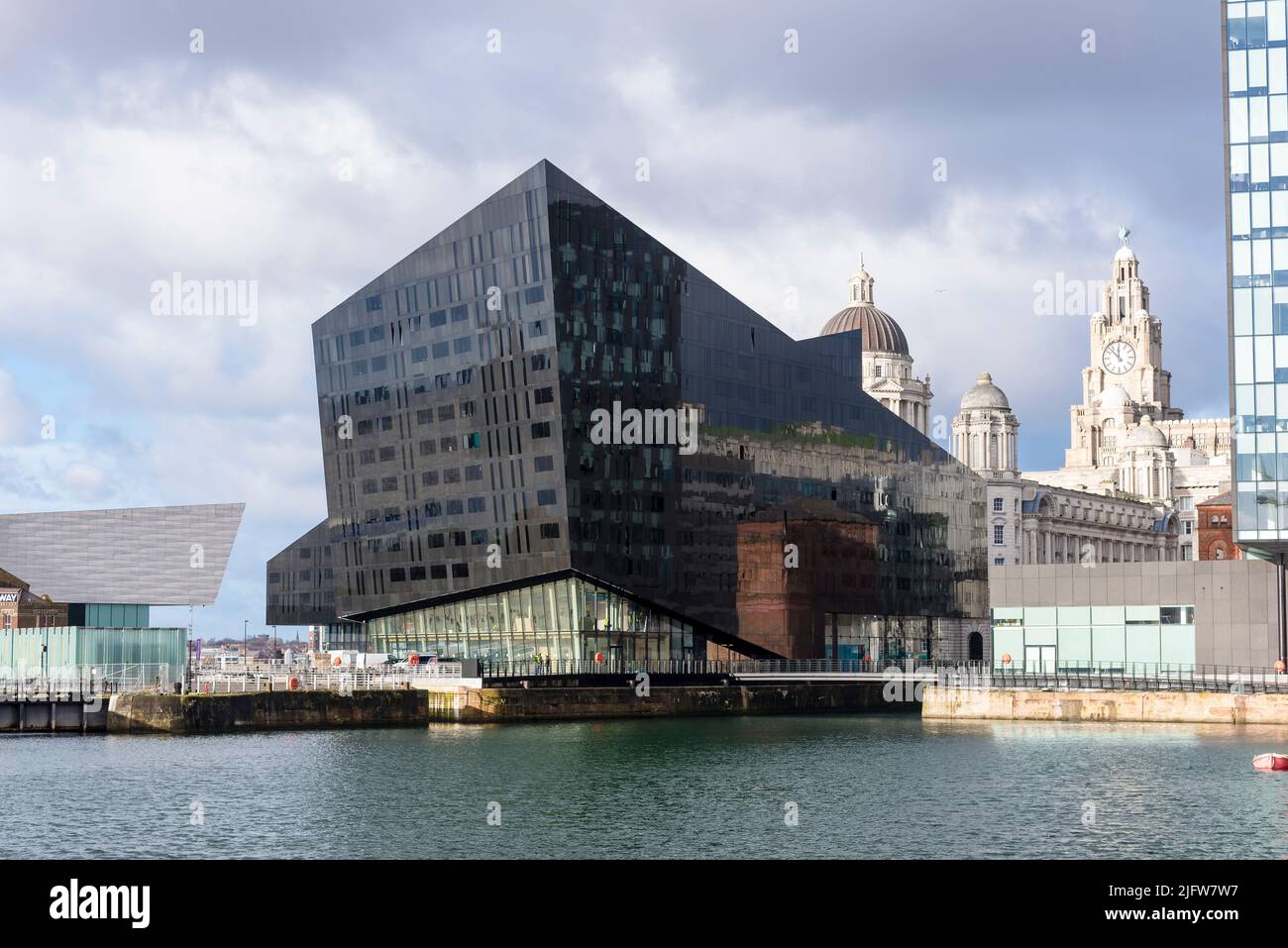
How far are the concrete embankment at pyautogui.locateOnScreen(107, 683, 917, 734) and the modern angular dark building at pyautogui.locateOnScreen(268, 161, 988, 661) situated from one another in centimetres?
987

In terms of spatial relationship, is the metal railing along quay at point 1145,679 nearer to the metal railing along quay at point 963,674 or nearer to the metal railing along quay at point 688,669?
the metal railing along quay at point 963,674

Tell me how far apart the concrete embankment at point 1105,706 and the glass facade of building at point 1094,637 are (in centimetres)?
694

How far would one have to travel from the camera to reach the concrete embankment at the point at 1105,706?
3511 inches

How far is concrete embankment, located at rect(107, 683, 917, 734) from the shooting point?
89875 mm

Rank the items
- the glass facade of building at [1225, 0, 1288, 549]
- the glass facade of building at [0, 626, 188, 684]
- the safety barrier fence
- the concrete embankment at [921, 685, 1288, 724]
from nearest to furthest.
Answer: the concrete embankment at [921, 685, 1288, 724]
the glass facade of building at [1225, 0, 1288, 549]
the safety barrier fence
the glass facade of building at [0, 626, 188, 684]

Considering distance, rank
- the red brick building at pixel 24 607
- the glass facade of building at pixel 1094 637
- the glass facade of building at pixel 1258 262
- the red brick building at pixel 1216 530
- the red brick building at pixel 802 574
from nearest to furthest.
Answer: the glass facade of building at pixel 1258 262, the glass facade of building at pixel 1094 637, the red brick building at pixel 802 574, the red brick building at pixel 1216 530, the red brick building at pixel 24 607

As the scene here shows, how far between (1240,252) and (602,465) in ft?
141

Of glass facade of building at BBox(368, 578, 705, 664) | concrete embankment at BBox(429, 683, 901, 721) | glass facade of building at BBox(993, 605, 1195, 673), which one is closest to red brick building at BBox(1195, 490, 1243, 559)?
concrete embankment at BBox(429, 683, 901, 721)

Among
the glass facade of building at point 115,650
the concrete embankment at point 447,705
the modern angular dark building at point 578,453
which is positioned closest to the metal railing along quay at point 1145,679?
the concrete embankment at point 447,705

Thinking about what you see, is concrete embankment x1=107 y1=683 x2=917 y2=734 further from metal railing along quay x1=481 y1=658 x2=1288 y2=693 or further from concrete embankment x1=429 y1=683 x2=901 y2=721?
metal railing along quay x1=481 y1=658 x2=1288 y2=693

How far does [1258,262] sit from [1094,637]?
1003 inches

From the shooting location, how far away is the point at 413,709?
3878 inches

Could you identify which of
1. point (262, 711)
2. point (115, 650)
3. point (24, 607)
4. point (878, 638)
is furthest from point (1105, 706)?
point (24, 607)
